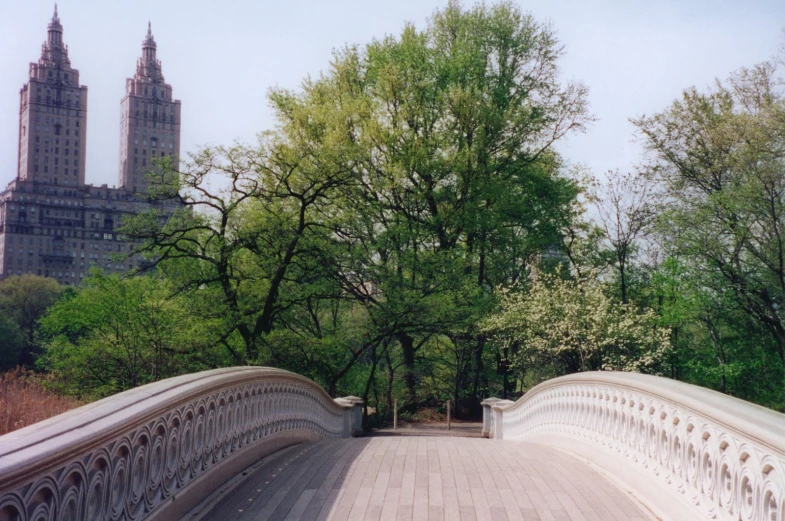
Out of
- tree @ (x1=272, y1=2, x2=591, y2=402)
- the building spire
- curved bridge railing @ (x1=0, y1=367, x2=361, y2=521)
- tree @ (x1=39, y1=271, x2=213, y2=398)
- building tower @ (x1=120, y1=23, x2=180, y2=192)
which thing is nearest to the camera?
curved bridge railing @ (x1=0, y1=367, x2=361, y2=521)

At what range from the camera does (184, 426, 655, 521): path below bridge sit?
5.50m

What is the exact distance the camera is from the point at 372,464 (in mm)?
7582

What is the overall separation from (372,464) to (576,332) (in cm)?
1769

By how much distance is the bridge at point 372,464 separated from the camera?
3676 millimetres

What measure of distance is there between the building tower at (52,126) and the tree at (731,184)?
127751mm

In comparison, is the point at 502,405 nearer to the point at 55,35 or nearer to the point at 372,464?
the point at 372,464

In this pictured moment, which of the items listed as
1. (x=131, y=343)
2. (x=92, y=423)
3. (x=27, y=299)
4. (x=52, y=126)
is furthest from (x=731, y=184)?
(x=52, y=126)

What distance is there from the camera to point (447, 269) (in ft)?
83.1

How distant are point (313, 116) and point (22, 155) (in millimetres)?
135181

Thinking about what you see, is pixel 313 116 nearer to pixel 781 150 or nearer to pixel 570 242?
pixel 570 242

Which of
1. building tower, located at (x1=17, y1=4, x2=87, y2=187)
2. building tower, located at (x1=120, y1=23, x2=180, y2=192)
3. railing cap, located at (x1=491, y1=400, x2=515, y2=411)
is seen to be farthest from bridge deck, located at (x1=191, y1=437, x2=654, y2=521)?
building tower, located at (x1=120, y1=23, x2=180, y2=192)

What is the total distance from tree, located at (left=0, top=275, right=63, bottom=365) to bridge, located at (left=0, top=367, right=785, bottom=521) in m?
61.5

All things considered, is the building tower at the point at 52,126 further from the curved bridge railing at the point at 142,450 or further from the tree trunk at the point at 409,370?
the curved bridge railing at the point at 142,450

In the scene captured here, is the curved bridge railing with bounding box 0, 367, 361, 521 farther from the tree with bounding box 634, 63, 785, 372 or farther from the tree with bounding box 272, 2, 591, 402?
the tree with bounding box 634, 63, 785, 372
